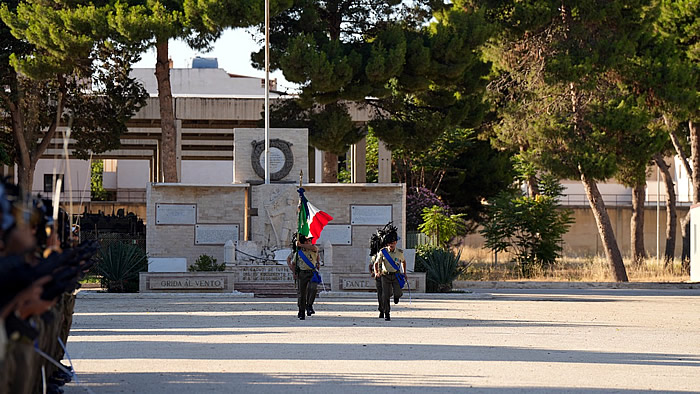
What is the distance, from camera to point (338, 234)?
35125 millimetres

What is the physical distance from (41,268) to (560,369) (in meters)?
7.64

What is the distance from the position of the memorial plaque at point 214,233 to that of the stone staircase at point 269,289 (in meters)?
4.06

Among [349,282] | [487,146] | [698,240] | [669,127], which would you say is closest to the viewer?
[349,282]

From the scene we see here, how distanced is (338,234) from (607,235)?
9.31 meters

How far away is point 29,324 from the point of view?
7148 mm

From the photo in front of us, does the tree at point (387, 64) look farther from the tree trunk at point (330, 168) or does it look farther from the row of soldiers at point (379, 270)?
the row of soldiers at point (379, 270)

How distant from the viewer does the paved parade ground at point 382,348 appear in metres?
11.7

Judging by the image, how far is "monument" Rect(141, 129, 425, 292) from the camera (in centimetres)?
3316

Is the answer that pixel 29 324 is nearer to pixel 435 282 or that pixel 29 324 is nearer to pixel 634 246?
pixel 435 282

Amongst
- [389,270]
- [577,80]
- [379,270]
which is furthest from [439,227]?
[389,270]

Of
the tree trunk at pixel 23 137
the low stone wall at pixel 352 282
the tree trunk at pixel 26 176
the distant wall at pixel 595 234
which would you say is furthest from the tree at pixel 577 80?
the distant wall at pixel 595 234

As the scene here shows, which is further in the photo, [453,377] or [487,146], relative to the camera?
[487,146]

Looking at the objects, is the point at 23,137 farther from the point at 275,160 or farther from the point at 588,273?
the point at 588,273

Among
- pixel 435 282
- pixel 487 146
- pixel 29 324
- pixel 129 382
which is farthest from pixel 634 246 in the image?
pixel 29 324
